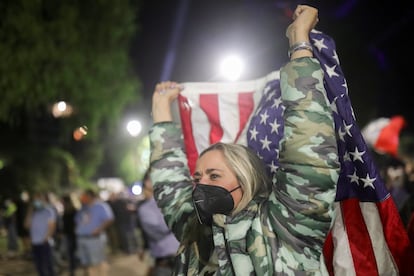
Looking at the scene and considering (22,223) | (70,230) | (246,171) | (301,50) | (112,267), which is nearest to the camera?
(301,50)

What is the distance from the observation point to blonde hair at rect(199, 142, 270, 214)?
220 centimetres

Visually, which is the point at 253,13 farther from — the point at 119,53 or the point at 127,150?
the point at 127,150

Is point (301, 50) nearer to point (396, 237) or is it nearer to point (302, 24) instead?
point (302, 24)

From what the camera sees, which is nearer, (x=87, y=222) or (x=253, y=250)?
(x=253, y=250)

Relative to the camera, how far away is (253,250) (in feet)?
6.73

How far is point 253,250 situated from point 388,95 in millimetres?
28463

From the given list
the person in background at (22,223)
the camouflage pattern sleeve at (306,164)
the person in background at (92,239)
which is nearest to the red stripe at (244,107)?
the camouflage pattern sleeve at (306,164)

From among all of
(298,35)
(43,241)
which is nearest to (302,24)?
(298,35)

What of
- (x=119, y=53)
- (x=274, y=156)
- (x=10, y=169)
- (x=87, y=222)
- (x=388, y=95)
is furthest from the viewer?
(x=388, y=95)

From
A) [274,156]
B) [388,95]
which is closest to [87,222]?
[274,156]

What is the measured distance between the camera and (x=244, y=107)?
10.5ft

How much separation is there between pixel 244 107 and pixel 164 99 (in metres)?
0.59

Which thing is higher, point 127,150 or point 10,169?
point 127,150

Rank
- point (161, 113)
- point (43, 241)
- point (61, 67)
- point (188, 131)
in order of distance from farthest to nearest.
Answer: point (61, 67), point (43, 241), point (188, 131), point (161, 113)
